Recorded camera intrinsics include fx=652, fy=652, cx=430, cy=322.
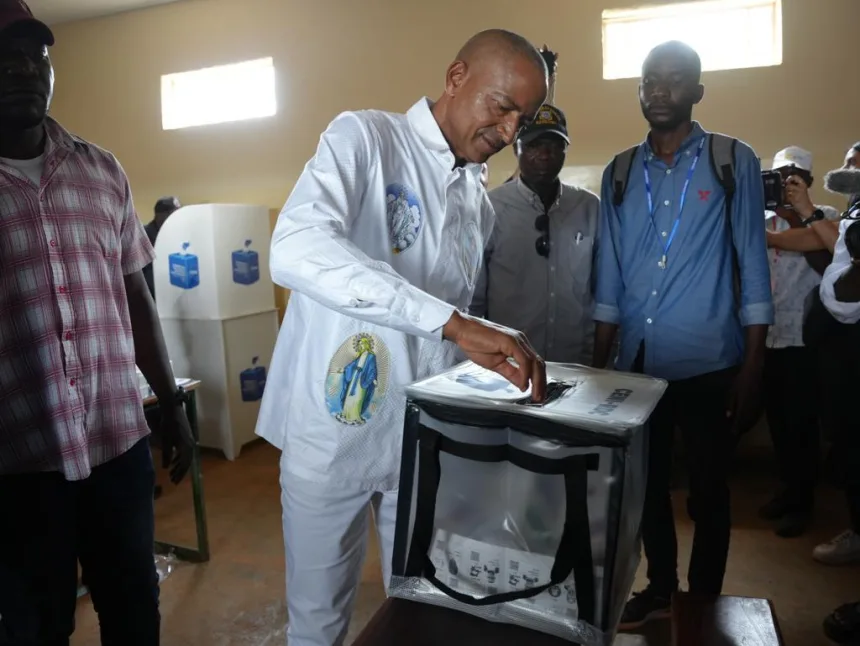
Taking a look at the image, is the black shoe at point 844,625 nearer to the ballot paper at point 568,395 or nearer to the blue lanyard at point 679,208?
the blue lanyard at point 679,208

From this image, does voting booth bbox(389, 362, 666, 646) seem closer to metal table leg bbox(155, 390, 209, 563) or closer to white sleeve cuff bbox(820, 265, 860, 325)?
white sleeve cuff bbox(820, 265, 860, 325)

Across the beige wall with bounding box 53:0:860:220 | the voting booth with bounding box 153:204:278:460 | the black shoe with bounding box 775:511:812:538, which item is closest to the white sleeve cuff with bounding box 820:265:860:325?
the black shoe with bounding box 775:511:812:538

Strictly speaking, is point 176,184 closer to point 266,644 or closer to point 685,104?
point 266,644

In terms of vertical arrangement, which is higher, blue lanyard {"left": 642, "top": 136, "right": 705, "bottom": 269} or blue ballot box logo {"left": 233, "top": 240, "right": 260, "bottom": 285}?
blue lanyard {"left": 642, "top": 136, "right": 705, "bottom": 269}

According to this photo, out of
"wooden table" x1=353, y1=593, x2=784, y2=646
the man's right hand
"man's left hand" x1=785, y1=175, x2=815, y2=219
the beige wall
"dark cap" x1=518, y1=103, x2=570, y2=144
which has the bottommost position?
"wooden table" x1=353, y1=593, x2=784, y2=646

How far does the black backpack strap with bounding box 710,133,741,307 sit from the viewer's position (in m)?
→ 1.75

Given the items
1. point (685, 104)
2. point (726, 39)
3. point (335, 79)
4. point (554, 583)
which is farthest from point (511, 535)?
point (335, 79)

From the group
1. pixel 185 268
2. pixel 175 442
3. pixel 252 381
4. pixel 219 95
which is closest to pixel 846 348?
pixel 175 442

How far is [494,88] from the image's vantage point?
1111mm

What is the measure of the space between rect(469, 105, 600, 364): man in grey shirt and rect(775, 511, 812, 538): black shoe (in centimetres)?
124

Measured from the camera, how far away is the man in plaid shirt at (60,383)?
Answer: 1160 mm

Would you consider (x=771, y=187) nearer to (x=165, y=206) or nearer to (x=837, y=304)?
(x=837, y=304)

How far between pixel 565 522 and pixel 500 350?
23cm

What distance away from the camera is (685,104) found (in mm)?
1781
